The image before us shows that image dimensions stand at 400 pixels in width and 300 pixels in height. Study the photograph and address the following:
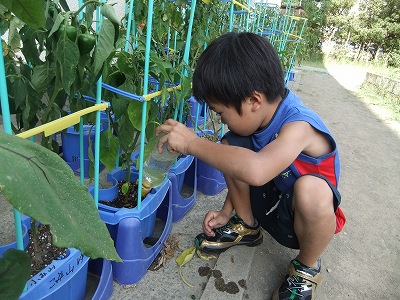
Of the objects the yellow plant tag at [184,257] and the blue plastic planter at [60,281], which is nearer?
the blue plastic planter at [60,281]

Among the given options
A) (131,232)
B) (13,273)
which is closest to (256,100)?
(131,232)

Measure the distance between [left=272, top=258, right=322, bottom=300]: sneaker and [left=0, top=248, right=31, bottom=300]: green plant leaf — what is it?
3.30 feet

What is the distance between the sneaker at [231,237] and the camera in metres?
1.46

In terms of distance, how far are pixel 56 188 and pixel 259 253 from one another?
1368 mm

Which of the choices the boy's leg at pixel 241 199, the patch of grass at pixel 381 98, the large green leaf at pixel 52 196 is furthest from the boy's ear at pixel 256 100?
the patch of grass at pixel 381 98

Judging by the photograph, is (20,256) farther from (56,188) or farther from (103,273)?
(103,273)

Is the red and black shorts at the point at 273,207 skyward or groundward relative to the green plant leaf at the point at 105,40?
groundward

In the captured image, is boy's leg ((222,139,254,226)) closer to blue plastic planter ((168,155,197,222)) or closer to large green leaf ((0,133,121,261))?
blue plastic planter ((168,155,197,222))

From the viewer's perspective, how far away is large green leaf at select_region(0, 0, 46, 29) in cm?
41

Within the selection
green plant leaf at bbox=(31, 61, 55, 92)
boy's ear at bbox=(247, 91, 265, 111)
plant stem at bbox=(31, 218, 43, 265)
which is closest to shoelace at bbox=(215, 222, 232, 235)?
boy's ear at bbox=(247, 91, 265, 111)

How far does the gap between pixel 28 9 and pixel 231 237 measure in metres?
1.26

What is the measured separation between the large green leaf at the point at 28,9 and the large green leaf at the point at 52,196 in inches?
8.0

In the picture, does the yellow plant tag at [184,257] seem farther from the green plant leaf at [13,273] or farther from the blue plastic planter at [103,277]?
the green plant leaf at [13,273]

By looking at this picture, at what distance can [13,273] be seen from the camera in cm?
47
